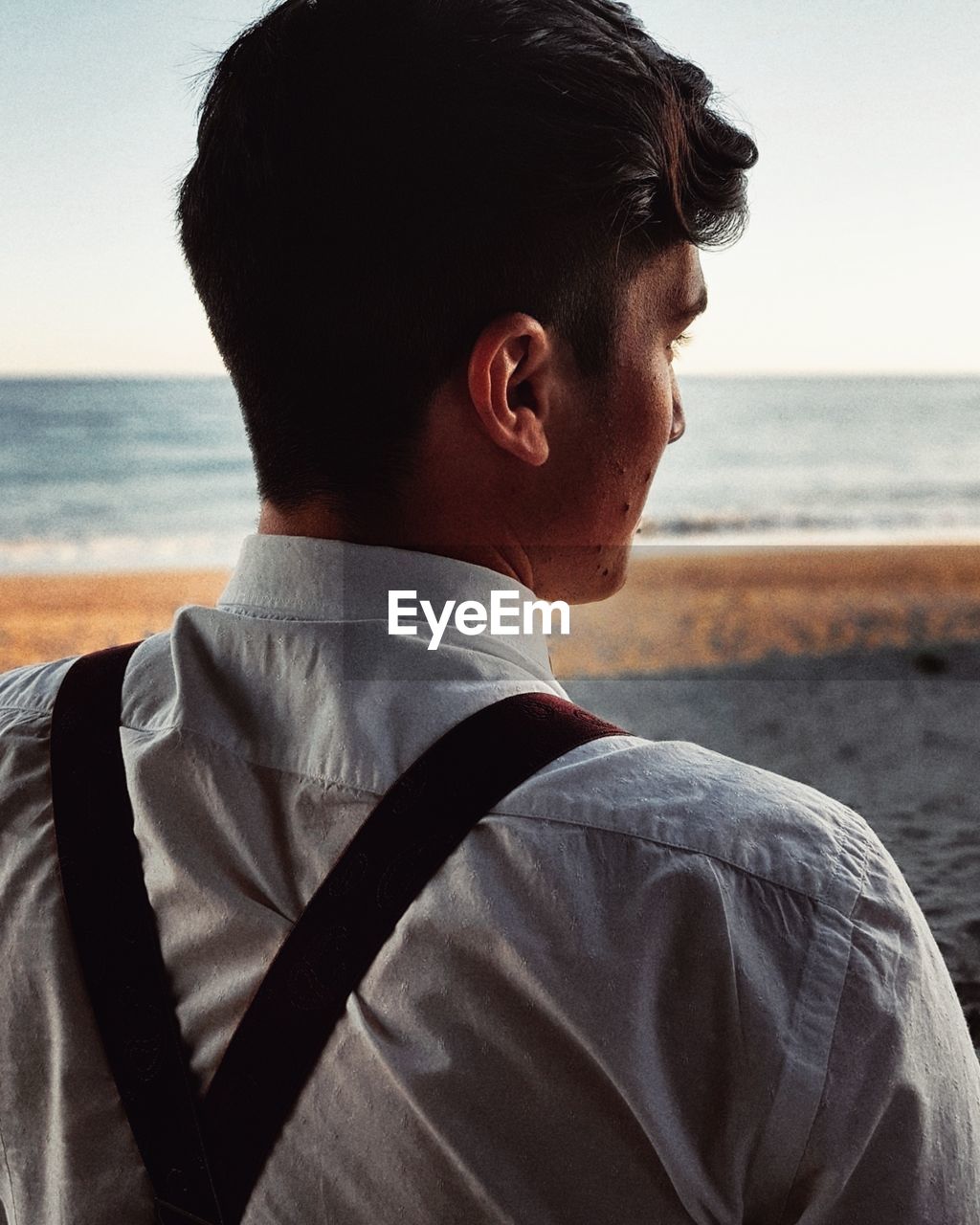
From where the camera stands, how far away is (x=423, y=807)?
1.40ft

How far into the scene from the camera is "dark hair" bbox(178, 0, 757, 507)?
0.48 meters

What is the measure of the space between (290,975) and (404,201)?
1.02 ft

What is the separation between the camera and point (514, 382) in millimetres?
498

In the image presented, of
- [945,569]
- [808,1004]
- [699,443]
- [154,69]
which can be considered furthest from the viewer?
[699,443]

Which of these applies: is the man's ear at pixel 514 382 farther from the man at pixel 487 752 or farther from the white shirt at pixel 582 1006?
the white shirt at pixel 582 1006

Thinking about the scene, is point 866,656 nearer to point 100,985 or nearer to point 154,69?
point 100,985

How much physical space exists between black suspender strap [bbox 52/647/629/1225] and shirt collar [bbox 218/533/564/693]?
7cm

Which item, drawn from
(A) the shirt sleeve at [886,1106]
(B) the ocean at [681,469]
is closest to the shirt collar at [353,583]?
(A) the shirt sleeve at [886,1106]

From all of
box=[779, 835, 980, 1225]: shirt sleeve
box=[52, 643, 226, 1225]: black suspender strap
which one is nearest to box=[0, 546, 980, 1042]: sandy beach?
box=[779, 835, 980, 1225]: shirt sleeve

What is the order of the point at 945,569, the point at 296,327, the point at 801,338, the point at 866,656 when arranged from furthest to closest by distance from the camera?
the point at 801,338
the point at 945,569
the point at 866,656
the point at 296,327

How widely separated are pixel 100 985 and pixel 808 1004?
0.27m

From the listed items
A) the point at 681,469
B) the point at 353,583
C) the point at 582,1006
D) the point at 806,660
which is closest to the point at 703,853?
the point at 582,1006

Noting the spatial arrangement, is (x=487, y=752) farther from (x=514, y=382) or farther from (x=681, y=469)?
(x=681, y=469)

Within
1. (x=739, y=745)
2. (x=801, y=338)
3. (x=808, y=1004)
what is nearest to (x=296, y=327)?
(x=808, y=1004)
